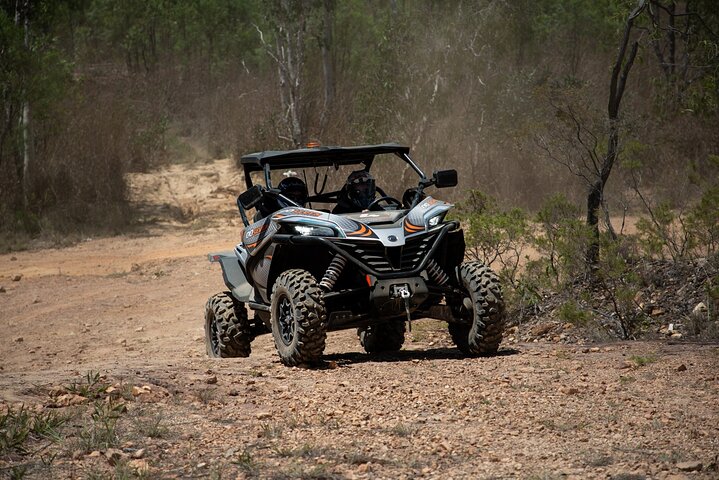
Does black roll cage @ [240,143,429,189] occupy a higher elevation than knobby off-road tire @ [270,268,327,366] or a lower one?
higher

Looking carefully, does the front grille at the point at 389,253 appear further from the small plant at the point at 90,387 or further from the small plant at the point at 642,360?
the small plant at the point at 90,387

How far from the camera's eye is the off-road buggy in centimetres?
817

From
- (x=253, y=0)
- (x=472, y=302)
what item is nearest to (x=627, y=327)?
(x=472, y=302)

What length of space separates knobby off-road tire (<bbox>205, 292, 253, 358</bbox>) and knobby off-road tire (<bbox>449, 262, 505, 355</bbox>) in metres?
2.21

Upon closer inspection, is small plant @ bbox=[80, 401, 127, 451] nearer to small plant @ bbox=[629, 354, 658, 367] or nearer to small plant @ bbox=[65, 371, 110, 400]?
small plant @ bbox=[65, 371, 110, 400]

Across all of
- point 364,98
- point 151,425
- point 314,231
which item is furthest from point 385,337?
point 364,98

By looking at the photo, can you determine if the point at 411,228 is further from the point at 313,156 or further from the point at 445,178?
the point at 313,156

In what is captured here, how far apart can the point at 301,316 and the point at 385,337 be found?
2.31 m

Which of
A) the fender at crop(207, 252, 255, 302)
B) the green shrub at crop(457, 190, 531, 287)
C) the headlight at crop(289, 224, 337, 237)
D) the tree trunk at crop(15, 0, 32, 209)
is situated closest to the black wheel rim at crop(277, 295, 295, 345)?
the headlight at crop(289, 224, 337, 237)

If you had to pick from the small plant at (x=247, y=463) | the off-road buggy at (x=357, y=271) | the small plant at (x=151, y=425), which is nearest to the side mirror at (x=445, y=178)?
the off-road buggy at (x=357, y=271)

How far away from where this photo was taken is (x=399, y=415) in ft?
21.3

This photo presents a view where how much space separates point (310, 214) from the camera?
330 inches

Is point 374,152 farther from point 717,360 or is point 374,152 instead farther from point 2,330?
point 2,330

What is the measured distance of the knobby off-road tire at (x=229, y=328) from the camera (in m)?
9.73
